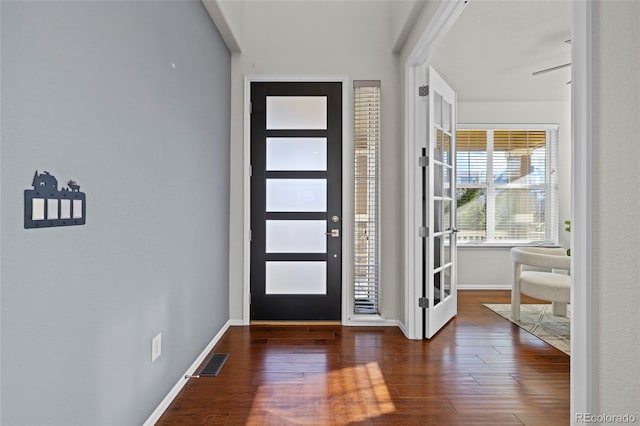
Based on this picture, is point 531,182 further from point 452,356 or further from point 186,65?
point 186,65

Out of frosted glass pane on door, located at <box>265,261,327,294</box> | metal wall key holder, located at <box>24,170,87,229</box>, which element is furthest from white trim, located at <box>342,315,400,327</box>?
metal wall key holder, located at <box>24,170,87,229</box>

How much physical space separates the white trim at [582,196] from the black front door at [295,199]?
7.82ft

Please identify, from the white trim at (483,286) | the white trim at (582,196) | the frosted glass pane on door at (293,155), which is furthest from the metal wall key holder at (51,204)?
the white trim at (483,286)

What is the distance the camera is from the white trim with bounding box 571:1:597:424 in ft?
3.59

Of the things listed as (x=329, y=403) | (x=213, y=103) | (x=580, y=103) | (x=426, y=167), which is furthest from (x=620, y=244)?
(x=213, y=103)

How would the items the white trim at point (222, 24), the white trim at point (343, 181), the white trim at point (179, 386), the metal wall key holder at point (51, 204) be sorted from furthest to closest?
the white trim at point (343, 181), the white trim at point (222, 24), the white trim at point (179, 386), the metal wall key holder at point (51, 204)

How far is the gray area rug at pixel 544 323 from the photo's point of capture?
120 inches

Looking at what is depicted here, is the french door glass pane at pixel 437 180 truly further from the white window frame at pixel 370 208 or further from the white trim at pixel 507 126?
the white trim at pixel 507 126

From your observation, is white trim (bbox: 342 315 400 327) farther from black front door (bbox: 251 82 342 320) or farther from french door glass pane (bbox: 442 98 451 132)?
french door glass pane (bbox: 442 98 451 132)

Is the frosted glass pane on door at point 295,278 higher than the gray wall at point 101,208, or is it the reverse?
the gray wall at point 101,208

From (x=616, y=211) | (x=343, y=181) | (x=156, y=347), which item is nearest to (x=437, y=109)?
(x=343, y=181)

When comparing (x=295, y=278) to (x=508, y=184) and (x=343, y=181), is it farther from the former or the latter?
(x=508, y=184)

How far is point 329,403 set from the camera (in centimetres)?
205

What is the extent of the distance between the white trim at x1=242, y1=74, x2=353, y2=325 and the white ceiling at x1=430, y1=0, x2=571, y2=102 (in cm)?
137
